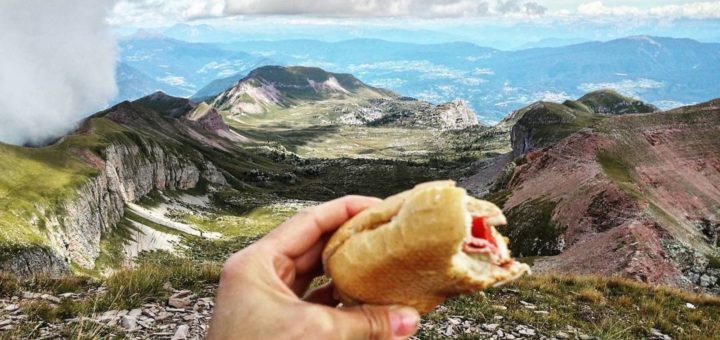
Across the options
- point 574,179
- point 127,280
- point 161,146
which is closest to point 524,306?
point 127,280

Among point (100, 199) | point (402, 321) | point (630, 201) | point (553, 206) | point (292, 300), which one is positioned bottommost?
point (100, 199)

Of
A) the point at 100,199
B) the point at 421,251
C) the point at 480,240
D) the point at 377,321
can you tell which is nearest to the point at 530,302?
the point at 480,240

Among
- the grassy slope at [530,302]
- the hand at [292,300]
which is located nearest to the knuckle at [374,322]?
the hand at [292,300]

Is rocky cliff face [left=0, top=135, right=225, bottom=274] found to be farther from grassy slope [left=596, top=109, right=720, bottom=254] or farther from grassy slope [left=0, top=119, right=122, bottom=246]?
grassy slope [left=596, top=109, right=720, bottom=254]

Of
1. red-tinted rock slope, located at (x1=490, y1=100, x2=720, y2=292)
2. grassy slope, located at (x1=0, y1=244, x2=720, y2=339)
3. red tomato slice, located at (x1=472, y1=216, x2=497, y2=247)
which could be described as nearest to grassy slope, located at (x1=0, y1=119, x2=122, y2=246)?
grassy slope, located at (x1=0, y1=244, x2=720, y2=339)

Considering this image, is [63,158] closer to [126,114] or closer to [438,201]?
[438,201]

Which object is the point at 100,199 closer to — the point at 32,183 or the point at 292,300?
the point at 32,183

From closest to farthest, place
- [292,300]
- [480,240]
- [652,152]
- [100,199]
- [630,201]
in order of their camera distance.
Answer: [292,300] → [480,240] → [630,201] → [652,152] → [100,199]

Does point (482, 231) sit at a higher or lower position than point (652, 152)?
higher
